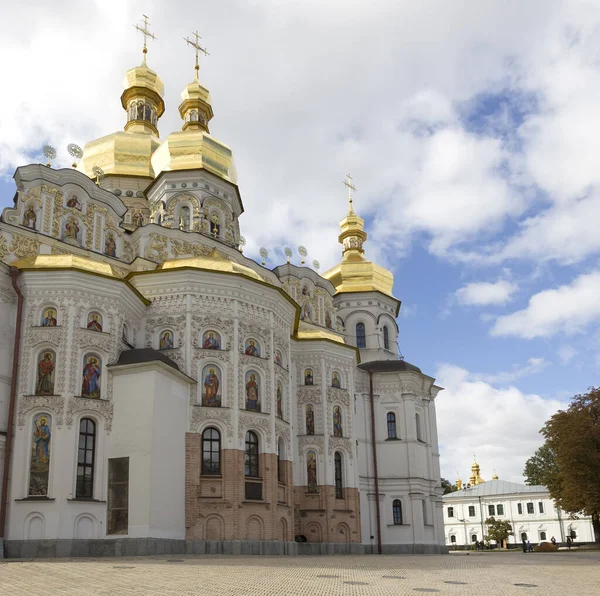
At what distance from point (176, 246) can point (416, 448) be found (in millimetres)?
14948

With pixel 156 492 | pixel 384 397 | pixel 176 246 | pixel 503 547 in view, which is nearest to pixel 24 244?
pixel 176 246

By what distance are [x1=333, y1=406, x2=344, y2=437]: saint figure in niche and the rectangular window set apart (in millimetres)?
11124

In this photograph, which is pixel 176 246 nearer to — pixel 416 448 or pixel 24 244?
pixel 24 244

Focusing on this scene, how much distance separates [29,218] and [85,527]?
1102cm

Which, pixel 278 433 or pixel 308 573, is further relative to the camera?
pixel 278 433

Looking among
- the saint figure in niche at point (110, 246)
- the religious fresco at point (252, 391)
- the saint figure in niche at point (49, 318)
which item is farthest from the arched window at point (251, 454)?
the saint figure in niche at point (110, 246)

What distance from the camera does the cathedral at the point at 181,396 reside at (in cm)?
2014

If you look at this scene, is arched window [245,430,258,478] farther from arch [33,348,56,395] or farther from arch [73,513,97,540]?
arch [33,348,56,395]

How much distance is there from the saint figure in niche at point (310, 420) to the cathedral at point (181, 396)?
Answer: 0.19 feet

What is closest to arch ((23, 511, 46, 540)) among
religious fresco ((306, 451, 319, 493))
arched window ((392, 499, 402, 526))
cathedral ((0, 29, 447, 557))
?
cathedral ((0, 29, 447, 557))

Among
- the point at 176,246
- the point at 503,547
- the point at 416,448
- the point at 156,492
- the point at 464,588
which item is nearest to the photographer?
the point at 464,588

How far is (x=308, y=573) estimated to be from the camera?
14.0m

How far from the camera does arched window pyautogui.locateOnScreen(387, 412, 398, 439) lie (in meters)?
34.5

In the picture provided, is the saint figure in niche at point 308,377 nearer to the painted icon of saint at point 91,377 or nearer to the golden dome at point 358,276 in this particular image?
the painted icon of saint at point 91,377
